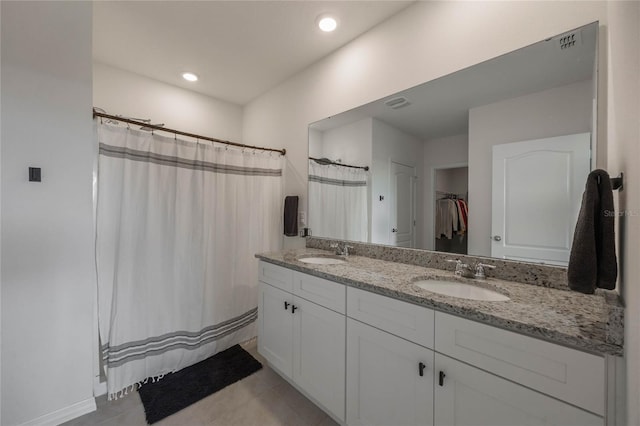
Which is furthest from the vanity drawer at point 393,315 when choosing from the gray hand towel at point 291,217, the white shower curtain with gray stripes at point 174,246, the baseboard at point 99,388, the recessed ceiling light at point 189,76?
the recessed ceiling light at point 189,76

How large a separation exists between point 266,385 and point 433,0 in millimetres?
2720

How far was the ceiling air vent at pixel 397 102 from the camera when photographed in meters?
1.61

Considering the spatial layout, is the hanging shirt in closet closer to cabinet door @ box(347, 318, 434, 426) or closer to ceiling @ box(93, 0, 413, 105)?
cabinet door @ box(347, 318, 434, 426)

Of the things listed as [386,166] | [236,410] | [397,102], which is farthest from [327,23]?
[236,410]

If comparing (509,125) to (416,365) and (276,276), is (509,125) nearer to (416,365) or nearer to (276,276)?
(416,365)

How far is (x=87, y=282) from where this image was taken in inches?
58.7

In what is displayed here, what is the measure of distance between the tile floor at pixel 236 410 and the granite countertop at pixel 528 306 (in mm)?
896

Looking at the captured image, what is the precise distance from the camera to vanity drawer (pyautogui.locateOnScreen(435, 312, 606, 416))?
0.67m

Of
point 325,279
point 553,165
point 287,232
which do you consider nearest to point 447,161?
point 553,165

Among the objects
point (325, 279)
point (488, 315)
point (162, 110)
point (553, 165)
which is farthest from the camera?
point (162, 110)

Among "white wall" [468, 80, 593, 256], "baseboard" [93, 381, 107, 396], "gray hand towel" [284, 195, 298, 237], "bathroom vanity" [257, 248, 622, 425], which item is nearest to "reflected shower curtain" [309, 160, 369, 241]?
"gray hand towel" [284, 195, 298, 237]

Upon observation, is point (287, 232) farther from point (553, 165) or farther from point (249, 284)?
point (553, 165)

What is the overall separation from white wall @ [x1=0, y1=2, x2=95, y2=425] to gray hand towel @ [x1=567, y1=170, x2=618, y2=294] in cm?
234

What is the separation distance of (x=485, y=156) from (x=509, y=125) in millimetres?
174
